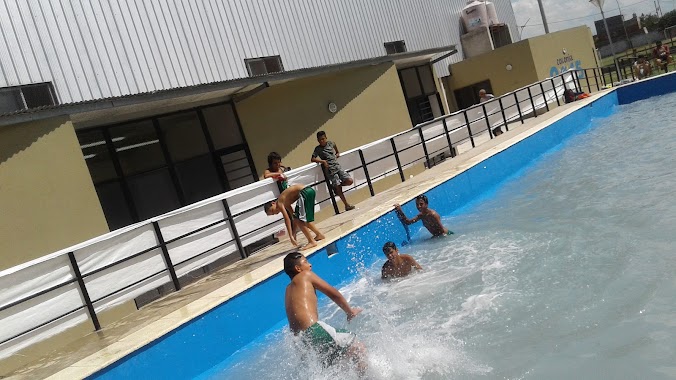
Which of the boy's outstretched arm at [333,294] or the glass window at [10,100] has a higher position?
the glass window at [10,100]

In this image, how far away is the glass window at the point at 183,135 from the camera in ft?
40.2

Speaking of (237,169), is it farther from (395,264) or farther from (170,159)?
(395,264)

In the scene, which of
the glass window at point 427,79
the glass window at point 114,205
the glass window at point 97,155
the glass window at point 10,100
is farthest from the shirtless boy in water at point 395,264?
the glass window at point 427,79

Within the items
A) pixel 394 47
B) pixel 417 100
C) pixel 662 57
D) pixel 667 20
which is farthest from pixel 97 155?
pixel 667 20

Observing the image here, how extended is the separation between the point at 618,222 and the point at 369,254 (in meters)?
3.55

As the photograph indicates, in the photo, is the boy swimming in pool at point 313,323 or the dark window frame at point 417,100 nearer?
the boy swimming in pool at point 313,323

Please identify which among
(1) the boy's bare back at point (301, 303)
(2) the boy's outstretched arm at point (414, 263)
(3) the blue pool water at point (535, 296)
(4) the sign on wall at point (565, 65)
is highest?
(4) the sign on wall at point (565, 65)

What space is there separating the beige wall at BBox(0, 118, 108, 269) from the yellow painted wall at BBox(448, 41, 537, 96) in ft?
59.8

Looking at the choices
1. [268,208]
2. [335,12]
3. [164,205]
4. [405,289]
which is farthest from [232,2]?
[405,289]

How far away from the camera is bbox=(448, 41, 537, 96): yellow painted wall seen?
22969 millimetres

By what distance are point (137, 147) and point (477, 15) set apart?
726 inches

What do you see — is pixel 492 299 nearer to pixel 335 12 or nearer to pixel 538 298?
pixel 538 298

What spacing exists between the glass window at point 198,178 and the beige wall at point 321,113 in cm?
104

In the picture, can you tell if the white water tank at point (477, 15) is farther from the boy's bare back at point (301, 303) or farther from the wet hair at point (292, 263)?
the boy's bare back at point (301, 303)
